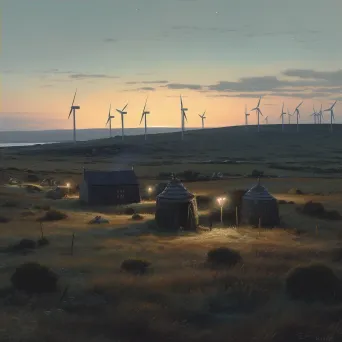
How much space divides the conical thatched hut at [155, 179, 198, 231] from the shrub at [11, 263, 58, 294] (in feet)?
66.8

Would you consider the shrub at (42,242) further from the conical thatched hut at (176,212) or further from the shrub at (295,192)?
the shrub at (295,192)

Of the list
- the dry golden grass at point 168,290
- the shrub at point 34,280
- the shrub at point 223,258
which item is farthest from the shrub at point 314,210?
the shrub at point 34,280

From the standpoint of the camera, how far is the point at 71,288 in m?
24.3

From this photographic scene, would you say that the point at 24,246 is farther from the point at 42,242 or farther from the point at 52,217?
the point at 52,217

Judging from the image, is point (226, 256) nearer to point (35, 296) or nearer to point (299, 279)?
point (299, 279)

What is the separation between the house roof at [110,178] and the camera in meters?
62.3

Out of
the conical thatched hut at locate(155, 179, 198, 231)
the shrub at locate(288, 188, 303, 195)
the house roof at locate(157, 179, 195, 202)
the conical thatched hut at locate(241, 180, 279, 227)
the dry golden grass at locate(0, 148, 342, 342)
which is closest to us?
the dry golden grass at locate(0, 148, 342, 342)

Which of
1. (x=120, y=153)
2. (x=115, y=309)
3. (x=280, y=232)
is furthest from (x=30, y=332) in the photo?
(x=120, y=153)

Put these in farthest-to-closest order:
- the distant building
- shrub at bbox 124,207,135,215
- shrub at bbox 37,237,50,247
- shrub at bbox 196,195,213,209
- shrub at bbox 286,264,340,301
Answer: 1. the distant building
2. shrub at bbox 196,195,213,209
3. shrub at bbox 124,207,135,215
4. shrub at bbox 37,237,50,247
5. shrub at bbox 286,264,340,301

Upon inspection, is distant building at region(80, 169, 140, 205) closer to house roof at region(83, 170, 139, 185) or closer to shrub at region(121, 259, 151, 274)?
house roof at region(83, 170, 139, 185)

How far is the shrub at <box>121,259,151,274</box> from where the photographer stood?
27252mm

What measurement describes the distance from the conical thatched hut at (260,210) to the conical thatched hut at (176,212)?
16.1 ft

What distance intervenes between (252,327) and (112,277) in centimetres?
893

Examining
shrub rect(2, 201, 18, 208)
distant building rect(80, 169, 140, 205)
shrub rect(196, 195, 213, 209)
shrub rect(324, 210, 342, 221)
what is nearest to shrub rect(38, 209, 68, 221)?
shrub rect(2, 201, 18, 208)
